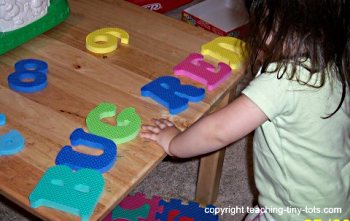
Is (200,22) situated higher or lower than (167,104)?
lower

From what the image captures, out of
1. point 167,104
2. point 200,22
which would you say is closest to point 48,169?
point 167,104

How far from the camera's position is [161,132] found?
2.50 feet

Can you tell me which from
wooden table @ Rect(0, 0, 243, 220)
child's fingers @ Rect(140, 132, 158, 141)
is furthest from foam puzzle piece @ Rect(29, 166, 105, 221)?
child's fingers @ Rect(140, 132, 158, 141)

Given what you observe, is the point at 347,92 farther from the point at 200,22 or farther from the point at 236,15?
the point at 236,15

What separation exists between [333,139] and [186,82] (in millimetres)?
283

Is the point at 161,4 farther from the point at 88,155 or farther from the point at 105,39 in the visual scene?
the point at 88,155

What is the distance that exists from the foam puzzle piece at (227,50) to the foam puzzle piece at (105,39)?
6.7 inches

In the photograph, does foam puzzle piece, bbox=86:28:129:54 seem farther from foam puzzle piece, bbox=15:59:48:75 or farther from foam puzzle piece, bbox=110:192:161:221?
foam puzzle piece, bbox=110:192:161:221

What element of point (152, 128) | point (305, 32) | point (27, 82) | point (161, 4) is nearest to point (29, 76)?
point (27, 82)

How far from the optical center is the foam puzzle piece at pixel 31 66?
886mm

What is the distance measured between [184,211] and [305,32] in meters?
0.62

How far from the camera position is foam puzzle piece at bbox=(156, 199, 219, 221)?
1.13m

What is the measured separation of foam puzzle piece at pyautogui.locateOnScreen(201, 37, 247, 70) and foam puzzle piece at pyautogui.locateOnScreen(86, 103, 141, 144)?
234mm

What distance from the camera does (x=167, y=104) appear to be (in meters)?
0.83
